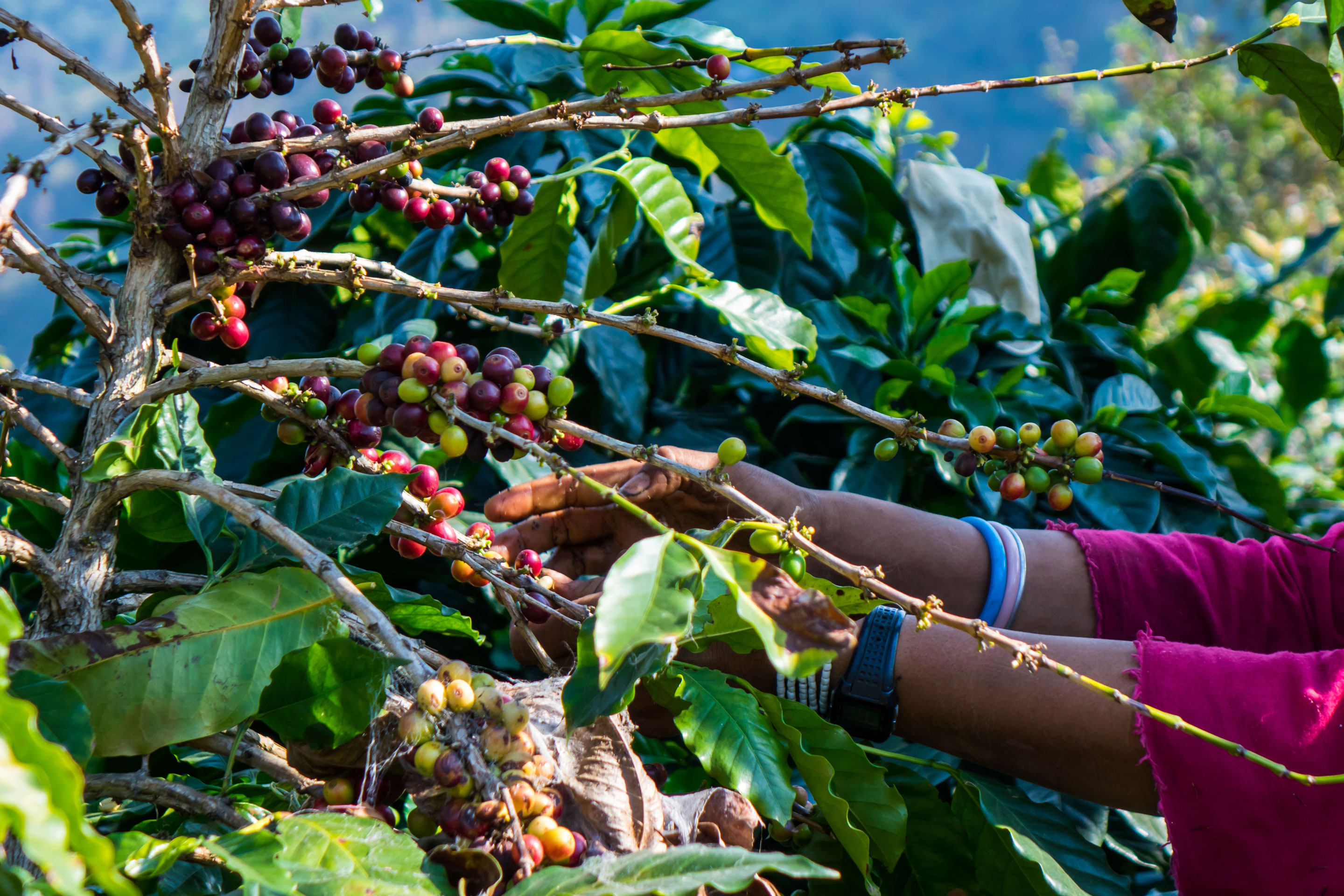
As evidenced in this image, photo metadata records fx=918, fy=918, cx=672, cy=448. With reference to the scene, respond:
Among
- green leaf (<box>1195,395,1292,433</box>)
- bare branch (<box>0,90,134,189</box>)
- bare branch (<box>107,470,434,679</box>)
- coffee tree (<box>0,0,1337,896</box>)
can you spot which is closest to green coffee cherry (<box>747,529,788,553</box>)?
coffee tree (<box>0,0,1337,896</box>)

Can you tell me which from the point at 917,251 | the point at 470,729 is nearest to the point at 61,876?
the point at 470,729

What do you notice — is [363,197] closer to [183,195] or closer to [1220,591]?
[183,195]

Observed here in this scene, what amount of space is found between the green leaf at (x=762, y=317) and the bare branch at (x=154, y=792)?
540 millimetres

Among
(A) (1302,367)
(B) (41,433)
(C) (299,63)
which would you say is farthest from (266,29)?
(A) (1302,367)

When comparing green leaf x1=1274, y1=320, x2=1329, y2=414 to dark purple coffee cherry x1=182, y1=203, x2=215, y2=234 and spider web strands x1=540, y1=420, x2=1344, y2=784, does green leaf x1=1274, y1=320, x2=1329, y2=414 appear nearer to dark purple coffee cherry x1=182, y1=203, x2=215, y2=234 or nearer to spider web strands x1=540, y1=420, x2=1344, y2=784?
spider web strands x1=540, y1=420, x2=1344, y2=784

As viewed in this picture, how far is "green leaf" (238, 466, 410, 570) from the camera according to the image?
658mm

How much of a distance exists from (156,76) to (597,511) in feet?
2.16

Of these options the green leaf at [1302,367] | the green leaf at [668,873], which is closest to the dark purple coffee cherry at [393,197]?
the green leaf at [668,873]

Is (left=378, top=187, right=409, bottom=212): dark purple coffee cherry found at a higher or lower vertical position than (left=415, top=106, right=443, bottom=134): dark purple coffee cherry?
lower

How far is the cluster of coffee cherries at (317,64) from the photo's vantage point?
2.50 ft

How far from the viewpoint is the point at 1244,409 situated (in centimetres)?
165

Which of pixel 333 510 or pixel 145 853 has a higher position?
pixel 333 510

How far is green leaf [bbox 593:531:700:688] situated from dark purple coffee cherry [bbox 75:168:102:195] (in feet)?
1.90

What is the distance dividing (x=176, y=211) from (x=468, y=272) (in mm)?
678
